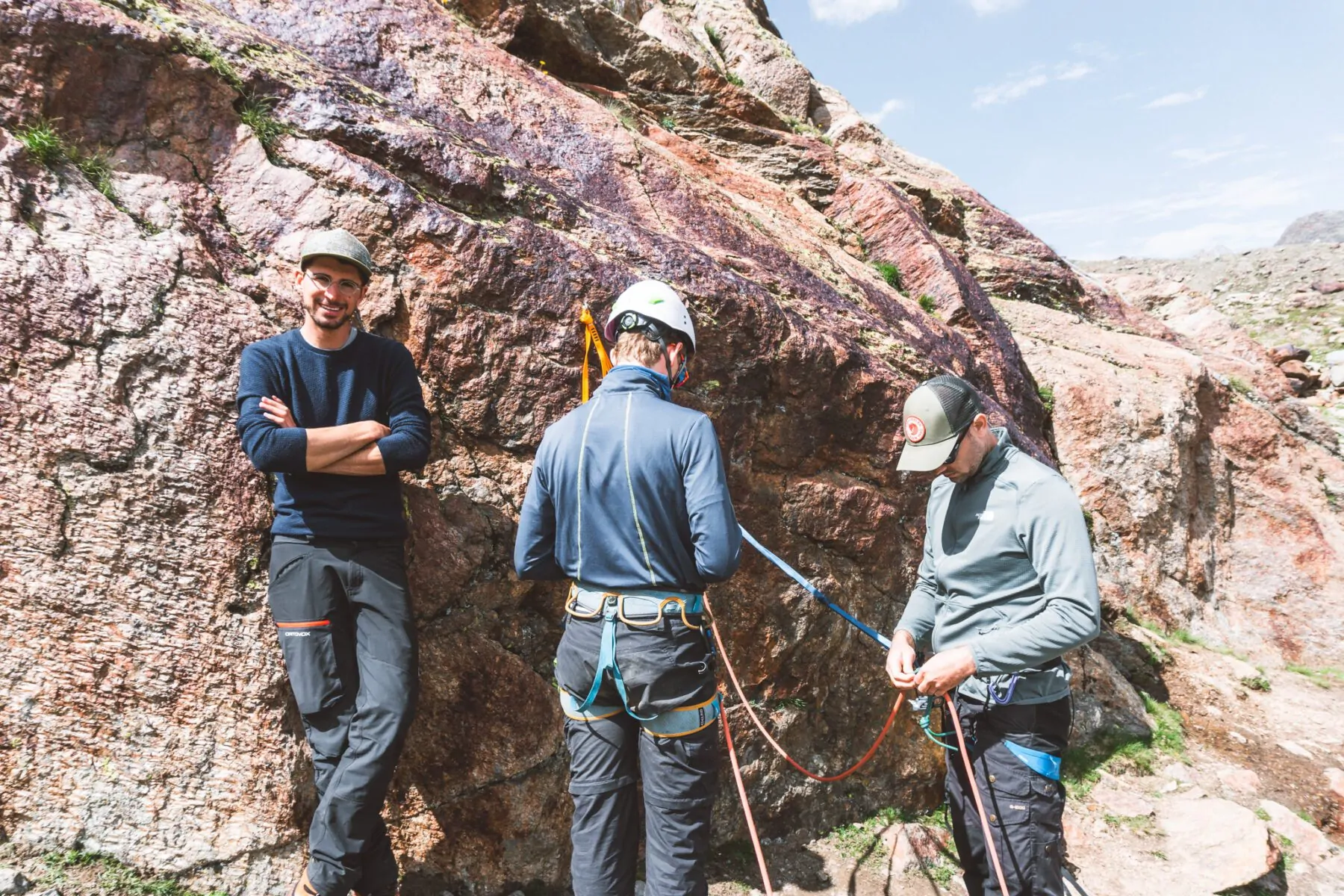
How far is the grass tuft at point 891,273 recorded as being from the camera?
825cm

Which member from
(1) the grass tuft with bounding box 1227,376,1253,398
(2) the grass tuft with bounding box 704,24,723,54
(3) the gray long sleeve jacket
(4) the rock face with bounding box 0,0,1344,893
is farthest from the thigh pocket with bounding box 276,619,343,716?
(2) the grass tuft with bounding box 704,24,723,54

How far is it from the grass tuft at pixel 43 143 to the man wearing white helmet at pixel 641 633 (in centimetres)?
312

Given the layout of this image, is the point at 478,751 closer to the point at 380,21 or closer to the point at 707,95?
the point at 380,21

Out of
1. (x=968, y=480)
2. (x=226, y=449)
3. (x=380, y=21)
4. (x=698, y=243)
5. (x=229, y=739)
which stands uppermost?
(x=380, y=21)

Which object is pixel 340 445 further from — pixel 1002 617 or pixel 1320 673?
pixel 1320 673

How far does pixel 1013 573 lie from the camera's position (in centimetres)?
297

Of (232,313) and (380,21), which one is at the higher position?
(380,21)

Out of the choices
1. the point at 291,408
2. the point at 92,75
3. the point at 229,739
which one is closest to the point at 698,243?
the point at 291,408

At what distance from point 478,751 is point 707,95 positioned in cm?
840

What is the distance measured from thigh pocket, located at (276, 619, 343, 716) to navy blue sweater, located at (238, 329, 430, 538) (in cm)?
40

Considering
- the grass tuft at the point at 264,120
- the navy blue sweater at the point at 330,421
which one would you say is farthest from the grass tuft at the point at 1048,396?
the grass tuft at the point at 264,120

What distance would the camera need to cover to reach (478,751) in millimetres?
3920

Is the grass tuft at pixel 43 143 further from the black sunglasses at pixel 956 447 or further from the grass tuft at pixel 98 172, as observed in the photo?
the black sunglasses at pixel 956 447

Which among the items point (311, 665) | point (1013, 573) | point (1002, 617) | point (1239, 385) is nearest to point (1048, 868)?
point (1002, 617)
